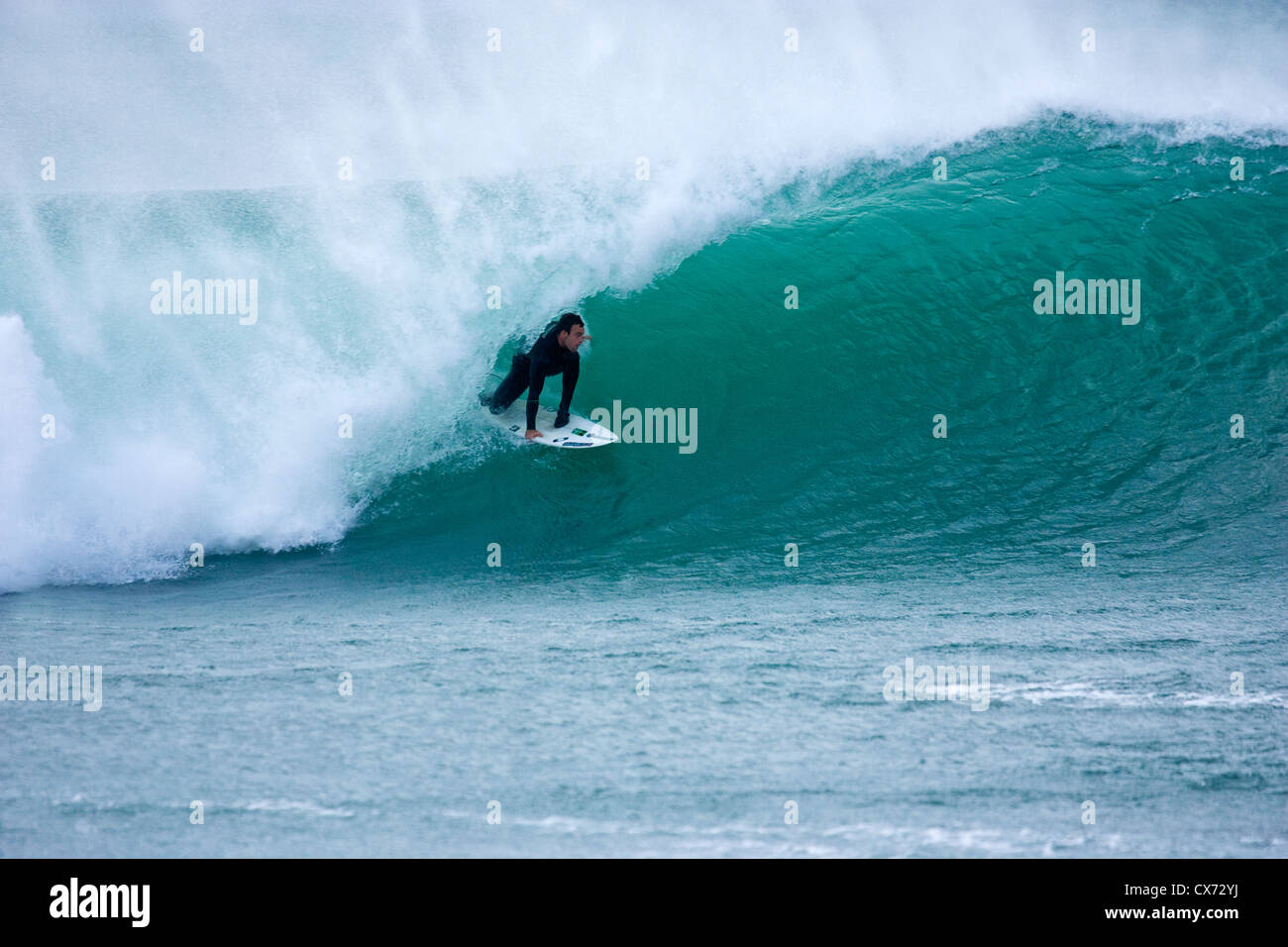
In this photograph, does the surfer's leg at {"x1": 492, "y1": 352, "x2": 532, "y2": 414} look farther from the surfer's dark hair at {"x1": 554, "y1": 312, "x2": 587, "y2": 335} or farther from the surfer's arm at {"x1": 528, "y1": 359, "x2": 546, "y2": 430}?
the surfer's dark hair at {"x1": 554, "y1": 312, "x2": 587, "y2": 335}

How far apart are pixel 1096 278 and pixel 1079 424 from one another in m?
2.21

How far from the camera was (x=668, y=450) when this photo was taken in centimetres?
705

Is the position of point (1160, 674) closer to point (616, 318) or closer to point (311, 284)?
point (616, 318)

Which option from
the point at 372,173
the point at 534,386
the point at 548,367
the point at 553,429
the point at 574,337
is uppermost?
the point at 372,173

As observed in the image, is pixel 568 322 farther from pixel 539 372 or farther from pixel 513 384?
pixel 513 384

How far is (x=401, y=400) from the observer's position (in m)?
7.41

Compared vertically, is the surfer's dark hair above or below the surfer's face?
above

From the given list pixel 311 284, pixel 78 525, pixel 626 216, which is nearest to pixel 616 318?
pixel 626 216

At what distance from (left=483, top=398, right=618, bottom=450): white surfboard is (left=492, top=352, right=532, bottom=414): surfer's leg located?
0.09m

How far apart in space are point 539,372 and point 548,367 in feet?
0.28

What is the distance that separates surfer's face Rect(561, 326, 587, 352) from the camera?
21.5 feet

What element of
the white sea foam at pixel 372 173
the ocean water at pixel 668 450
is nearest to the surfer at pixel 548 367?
the ocean water at pixel 668 450

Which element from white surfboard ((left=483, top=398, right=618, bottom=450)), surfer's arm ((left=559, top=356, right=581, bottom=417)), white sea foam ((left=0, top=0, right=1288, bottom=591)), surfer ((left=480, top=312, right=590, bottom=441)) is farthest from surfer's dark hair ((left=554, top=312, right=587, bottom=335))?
white sea foam ((left=0, top=0, right=1288, bottom=591))

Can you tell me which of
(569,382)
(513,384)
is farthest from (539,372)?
(513,384)
